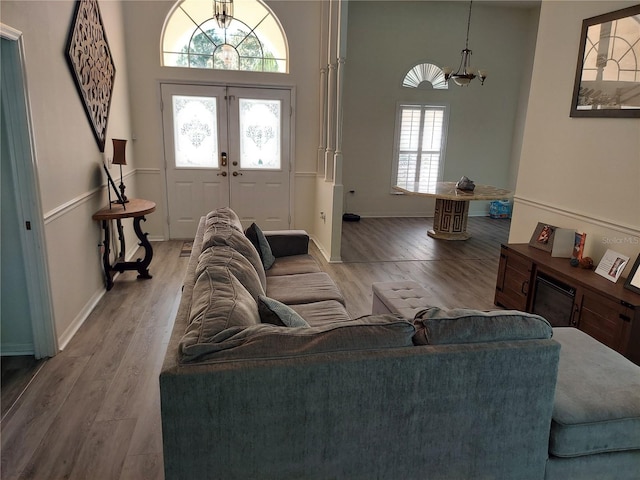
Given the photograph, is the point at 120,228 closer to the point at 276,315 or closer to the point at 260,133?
the point at 260,133

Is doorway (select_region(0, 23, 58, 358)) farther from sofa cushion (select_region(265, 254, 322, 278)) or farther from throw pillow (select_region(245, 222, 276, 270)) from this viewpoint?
sofa cushion (select_region(265, 254, 322, 278))

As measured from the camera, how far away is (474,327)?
5.56ft

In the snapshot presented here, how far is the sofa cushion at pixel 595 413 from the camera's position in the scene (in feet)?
5.79

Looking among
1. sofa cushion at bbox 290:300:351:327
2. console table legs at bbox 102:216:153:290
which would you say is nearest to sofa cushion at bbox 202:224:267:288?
sofa cushion at bbox 290:300:351:327

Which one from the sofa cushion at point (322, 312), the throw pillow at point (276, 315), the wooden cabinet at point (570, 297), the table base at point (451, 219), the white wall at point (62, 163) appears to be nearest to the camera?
the throw pillow at point (276, 315)

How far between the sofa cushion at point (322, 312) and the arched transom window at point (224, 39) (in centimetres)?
403

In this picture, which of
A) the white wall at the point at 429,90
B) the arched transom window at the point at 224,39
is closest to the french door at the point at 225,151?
the arched transom window at the point at 224,39

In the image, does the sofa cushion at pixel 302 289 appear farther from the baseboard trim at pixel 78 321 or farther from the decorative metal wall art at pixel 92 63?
the decorative metal wall art at pixel 92 63

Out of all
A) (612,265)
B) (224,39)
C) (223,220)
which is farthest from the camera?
(224,39)

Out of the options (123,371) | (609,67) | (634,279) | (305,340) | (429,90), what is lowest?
(123,371)

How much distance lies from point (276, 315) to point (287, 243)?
6.26 ft

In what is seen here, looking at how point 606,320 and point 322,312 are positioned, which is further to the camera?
point 606,320

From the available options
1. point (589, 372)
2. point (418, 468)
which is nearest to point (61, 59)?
point (418, 468)

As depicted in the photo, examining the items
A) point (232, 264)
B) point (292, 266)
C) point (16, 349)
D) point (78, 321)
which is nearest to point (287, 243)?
point (292, 266)
